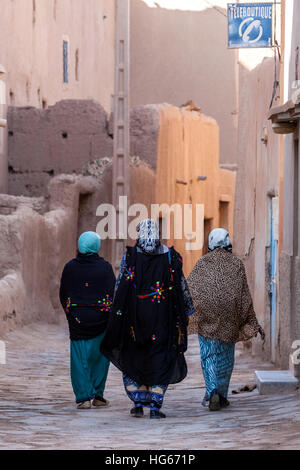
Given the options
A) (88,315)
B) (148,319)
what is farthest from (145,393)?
(88,315)

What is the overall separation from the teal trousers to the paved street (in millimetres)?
179

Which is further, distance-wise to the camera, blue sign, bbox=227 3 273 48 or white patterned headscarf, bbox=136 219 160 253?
blue sign, bbox=227 3 273 48

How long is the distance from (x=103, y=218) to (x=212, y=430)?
1224cm

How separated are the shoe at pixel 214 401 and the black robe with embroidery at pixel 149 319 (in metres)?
0.38

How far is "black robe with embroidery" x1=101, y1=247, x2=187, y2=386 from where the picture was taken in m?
7.53

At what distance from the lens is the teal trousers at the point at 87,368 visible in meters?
7.99

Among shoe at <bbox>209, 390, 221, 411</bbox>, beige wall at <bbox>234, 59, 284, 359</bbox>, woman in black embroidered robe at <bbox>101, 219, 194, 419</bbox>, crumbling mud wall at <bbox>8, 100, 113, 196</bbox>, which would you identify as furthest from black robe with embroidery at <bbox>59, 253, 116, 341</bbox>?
crumbling mud wall at <bbox>8, 100, 113, 196</bbox>

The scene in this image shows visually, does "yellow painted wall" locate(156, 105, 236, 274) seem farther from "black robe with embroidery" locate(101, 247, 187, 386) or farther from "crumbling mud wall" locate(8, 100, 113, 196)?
"black robe with embroidery" locate(101, 247, 187, 386)

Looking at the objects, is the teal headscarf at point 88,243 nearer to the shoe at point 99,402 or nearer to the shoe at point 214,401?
the shoe at point 99,402

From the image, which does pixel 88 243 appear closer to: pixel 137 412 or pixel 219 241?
pixel 219 241

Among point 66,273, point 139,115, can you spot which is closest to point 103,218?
point 139,115

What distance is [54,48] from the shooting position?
25.3 meters

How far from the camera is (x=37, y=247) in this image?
1502cm

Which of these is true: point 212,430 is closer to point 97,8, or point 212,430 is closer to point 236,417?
point 236,417
